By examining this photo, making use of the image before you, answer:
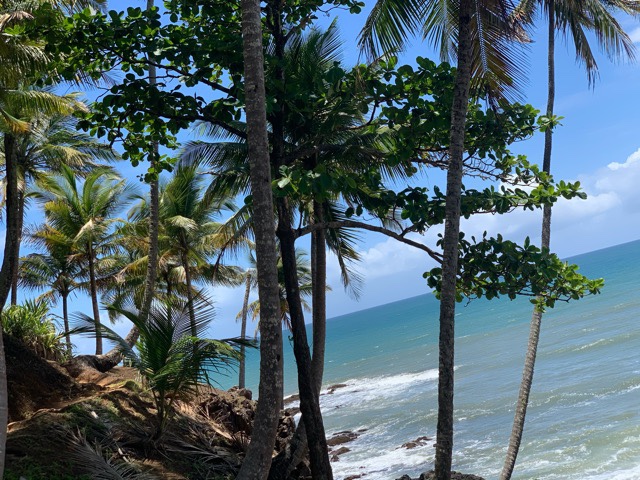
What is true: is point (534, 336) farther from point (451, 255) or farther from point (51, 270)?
point (51, 270)

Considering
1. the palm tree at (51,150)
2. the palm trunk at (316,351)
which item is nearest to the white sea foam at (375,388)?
the palm tree at (51,150)

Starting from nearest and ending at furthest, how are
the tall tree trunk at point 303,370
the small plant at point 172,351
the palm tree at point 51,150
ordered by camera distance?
1. the small plant at point 172,351
2. the tall tree trunk at point 303,370
3. the palm tree at point 51,150

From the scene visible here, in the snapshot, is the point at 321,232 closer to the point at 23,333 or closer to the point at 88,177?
the point at 23,333

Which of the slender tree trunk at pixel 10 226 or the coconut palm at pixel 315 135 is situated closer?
the coconut palm at pixel 315 135

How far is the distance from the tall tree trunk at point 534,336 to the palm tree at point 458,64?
3238 mm

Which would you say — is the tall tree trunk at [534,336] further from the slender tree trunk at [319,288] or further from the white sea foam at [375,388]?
the white sea foam at [375,388]

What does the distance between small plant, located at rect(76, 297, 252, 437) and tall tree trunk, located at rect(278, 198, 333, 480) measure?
58.4 inches

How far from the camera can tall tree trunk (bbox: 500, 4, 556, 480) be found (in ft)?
41.9

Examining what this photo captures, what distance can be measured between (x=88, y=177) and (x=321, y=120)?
15.8m

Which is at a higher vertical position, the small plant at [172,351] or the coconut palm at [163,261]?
the coconut palm at [163,261]

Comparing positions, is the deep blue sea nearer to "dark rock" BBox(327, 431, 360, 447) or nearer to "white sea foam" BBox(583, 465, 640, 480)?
"white sea foam" BBox(583, 465, 640, 480)

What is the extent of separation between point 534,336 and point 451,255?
5653 millimetres

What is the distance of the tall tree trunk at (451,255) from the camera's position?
840cm

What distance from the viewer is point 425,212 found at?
10703mm
